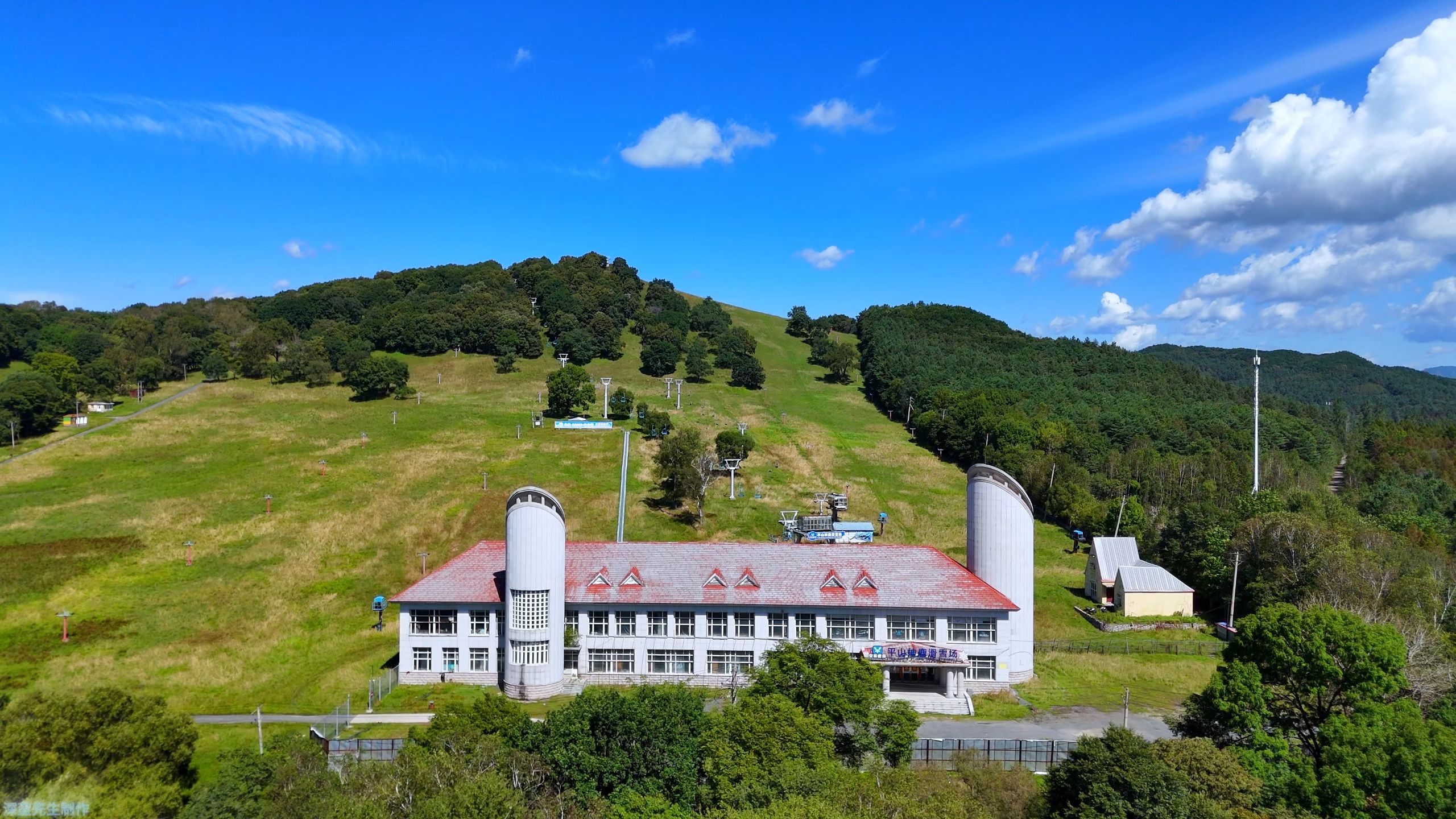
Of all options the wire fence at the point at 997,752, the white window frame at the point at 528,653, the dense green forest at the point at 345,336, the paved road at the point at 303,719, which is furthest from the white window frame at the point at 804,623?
the dense green forest at the point at 345,336

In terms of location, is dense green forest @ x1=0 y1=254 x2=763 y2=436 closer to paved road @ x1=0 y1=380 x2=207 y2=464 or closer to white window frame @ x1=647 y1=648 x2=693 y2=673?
paved road @ x1=0 y1=380 x2=207 y2=464

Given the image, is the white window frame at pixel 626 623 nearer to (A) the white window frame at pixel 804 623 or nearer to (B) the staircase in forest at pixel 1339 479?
(A) the white window frame at pixel 804 623

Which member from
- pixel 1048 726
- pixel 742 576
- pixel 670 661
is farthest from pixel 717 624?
pixel 1048 726

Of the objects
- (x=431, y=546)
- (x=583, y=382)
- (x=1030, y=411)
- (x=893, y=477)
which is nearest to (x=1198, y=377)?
(x=1030, y=411)

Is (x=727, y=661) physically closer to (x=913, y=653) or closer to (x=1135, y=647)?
(x=913, y=653)

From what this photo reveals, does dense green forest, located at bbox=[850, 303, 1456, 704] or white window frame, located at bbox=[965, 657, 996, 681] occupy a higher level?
dense green forest, located at bbox=[850, 303, 1456, 704]

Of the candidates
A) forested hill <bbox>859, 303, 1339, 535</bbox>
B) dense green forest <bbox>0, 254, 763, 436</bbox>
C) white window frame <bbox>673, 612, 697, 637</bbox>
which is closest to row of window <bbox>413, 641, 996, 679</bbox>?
white window frame <bbox>673, 612, 697, 637</bbox>

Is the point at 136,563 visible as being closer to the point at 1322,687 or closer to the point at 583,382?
Result: the point at 583,382
